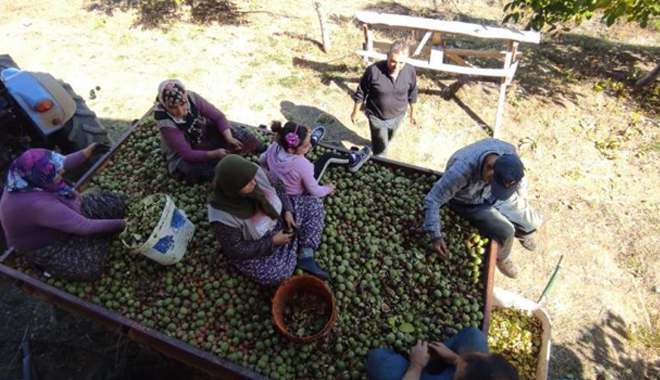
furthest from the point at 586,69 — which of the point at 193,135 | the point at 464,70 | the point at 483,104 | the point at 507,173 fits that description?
the point at 193,135

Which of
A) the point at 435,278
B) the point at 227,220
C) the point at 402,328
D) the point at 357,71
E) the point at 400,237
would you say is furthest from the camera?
the point at 357,71

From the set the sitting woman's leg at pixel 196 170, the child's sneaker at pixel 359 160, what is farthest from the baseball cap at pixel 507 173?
the sitting woman's leg at pixel 196 170

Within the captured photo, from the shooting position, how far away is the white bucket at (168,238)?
3164mm

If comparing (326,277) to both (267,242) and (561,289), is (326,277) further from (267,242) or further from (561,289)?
(561,289)

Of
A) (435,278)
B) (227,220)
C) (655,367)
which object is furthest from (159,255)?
(655,367)

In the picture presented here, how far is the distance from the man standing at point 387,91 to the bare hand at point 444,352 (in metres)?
2.83

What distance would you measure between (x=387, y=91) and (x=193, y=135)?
2.18m

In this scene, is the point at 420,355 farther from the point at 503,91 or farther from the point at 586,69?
the point at 586,69

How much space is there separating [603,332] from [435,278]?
2.14 m

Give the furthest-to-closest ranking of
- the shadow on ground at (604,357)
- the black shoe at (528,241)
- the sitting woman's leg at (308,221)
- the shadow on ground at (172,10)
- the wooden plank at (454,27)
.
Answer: the shadow on ground at (172,10) < the wooden plank at (454,27) < the black shoe at (528,241) < the shadow on ground at (604,357) < the sitting woman's leg at (308,221)

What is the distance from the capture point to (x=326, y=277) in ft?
11.2

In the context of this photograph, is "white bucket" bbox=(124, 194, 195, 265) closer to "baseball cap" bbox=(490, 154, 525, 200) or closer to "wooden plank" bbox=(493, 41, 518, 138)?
"baseball cap" bbox=(490, 154, 525, 200)

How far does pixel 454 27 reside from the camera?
603cm

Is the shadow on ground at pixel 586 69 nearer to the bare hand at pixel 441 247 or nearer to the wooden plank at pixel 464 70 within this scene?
the wooden plank at pixel 464 70
